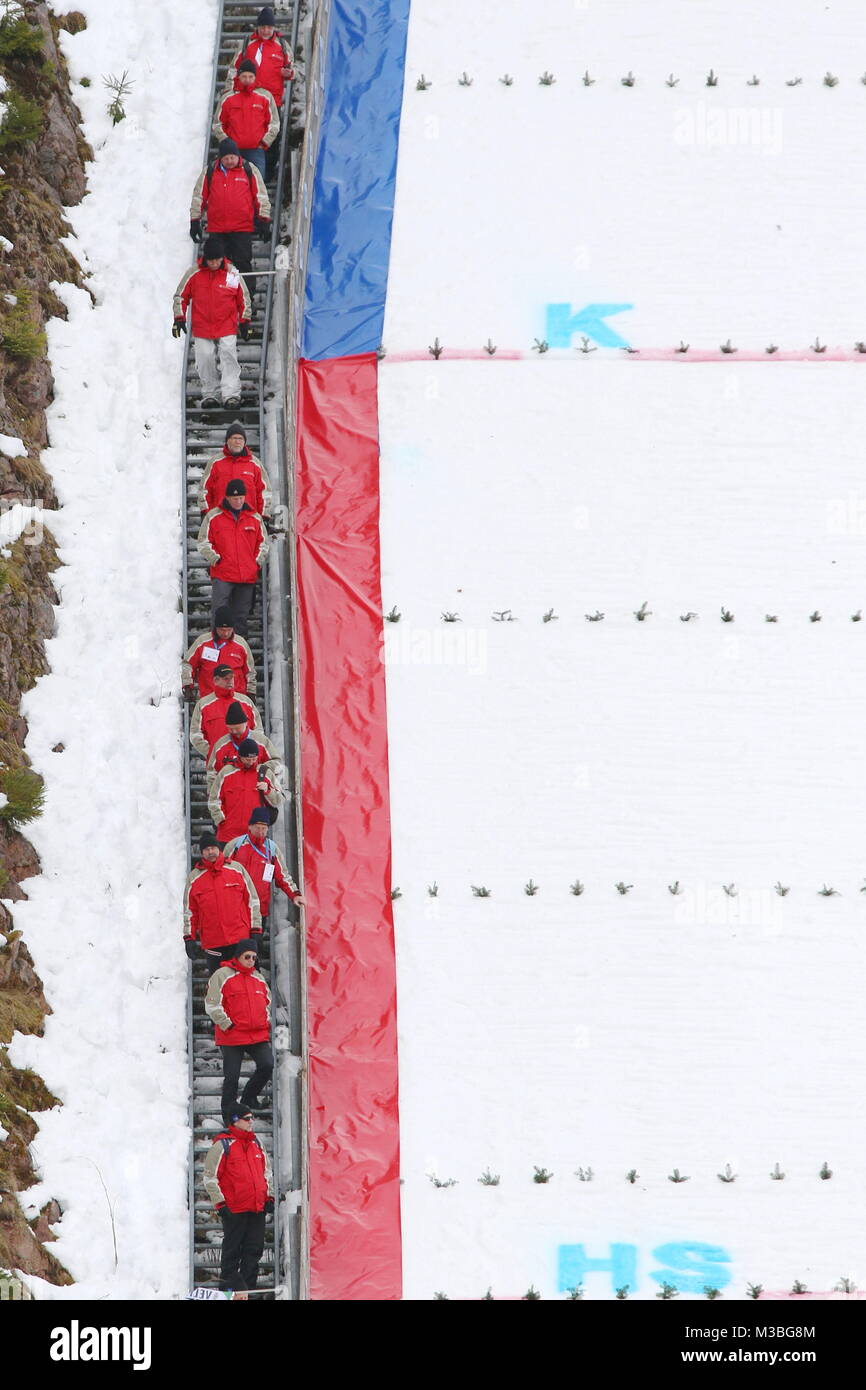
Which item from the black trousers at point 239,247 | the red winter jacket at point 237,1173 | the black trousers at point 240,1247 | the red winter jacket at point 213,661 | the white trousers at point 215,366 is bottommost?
the black trousers at point 240,1247

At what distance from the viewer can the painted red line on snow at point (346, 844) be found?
12.8m

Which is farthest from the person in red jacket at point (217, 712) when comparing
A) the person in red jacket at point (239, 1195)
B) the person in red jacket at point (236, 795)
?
the person in red jacket at point (239, 1195)

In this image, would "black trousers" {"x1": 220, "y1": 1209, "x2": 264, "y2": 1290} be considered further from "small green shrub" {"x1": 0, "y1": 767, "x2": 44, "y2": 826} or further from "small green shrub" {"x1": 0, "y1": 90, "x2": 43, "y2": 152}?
"small green shrub" {"x1": 0, "y1": 90, "x2": 43, "y2": 152}

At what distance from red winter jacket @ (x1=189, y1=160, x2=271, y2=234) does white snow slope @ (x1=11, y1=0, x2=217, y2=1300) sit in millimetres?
750

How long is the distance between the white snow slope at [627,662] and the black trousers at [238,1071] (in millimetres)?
1234

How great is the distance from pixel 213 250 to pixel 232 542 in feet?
7.97

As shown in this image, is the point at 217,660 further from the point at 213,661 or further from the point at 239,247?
the point at 239,247

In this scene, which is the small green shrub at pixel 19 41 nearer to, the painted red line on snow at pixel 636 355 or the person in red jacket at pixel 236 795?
the painted red line on snow at pixel 636 355

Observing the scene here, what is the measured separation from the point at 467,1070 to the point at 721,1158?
5.63 feet

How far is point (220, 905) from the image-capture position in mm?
12328

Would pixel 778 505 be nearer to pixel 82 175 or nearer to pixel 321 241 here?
pixel 321 241

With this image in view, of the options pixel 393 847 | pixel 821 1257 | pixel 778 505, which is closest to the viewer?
pixel 821 1257

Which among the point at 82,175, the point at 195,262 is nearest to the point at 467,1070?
the point at 195,262

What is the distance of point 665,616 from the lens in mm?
14477
